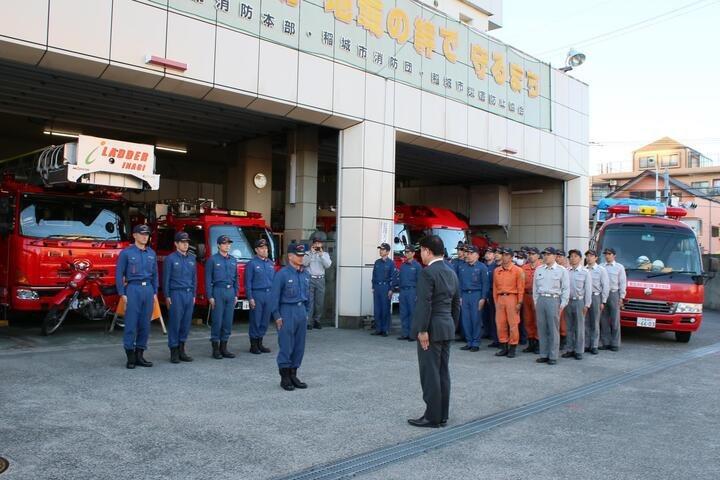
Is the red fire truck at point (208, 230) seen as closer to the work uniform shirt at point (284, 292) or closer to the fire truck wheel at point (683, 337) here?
the work uniform shirt at point (284, 292)

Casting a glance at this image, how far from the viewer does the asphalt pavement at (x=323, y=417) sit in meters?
4.74

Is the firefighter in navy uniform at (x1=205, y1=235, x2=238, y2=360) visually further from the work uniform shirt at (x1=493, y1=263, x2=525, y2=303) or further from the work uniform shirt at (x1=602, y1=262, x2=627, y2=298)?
the work uniform shirt at (x1=602, y1=262, x2=627, y2=298)

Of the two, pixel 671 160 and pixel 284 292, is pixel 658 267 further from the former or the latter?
pixel 671 160

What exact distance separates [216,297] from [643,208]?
33.8 feet

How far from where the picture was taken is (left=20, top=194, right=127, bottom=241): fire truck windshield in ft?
35.9

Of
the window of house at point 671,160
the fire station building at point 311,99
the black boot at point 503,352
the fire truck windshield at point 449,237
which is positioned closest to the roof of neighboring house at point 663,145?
the window of house at point 671,160

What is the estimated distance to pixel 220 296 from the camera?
30.7 ft

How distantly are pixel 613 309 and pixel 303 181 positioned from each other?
7480 mm

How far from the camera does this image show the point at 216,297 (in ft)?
30.7

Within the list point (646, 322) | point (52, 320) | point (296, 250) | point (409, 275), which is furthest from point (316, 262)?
point (646, 322)

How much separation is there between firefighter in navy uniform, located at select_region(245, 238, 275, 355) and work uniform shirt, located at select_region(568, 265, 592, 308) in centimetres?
499

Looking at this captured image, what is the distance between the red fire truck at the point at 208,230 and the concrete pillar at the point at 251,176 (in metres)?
2.65

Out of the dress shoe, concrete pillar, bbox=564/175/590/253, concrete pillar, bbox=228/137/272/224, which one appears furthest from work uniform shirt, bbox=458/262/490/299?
concrete pillar, bbox=564/175/590/253

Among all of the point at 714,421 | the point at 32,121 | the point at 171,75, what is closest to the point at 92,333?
the point at 171,75
